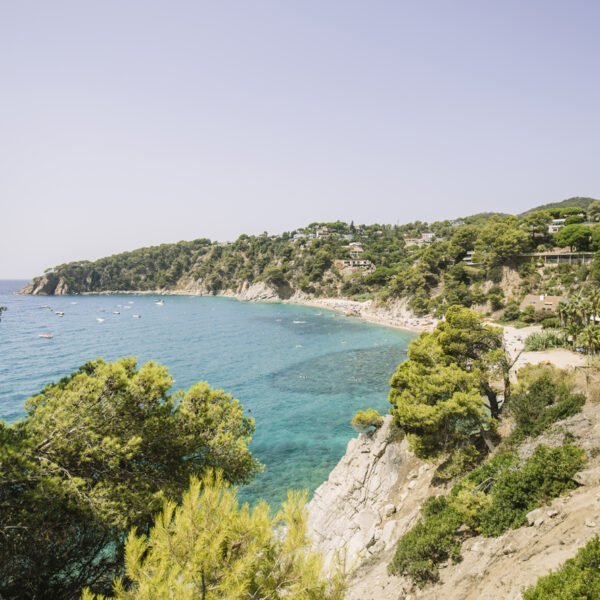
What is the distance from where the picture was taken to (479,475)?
13.2 metres

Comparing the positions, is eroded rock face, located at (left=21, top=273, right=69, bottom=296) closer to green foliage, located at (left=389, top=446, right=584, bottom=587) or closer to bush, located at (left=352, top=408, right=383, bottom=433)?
bush, located at (left=352, top=408, right=383, bottom=433)

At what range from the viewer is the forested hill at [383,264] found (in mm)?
63969

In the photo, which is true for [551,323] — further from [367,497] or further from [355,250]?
[355,250]

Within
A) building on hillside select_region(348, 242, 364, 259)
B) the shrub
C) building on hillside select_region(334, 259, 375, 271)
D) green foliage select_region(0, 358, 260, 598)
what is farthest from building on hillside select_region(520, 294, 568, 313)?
building on hillside select_region(348, 242, 364, 259)

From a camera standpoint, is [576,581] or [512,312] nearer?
[576,581]

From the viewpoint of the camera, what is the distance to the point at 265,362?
4950 centimetres

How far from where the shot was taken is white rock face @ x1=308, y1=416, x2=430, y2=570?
15.3 metres

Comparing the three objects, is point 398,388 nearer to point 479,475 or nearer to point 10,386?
point 479,475

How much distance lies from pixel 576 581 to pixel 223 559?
5809 millimetres

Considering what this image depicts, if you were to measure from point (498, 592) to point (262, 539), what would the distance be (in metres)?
5.34

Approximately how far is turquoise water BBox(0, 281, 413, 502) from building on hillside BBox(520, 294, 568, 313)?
19132 mm

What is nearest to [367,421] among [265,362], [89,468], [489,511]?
[489,511]

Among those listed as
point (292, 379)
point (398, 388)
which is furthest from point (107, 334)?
point (398, 388)

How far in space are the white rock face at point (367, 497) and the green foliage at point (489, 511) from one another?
3.65 m
